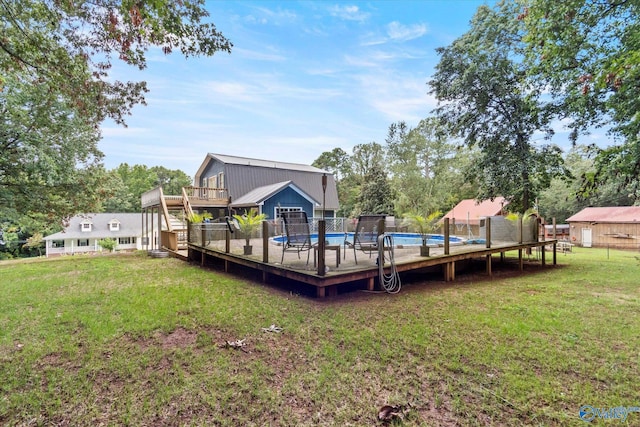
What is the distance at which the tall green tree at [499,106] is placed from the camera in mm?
9883

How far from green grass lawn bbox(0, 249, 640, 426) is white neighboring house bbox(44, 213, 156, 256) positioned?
85.6 ft

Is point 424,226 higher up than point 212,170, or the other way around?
point 212,170

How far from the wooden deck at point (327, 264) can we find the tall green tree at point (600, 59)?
9.27 ft

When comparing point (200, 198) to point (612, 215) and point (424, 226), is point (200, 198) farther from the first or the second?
point (612, 215)

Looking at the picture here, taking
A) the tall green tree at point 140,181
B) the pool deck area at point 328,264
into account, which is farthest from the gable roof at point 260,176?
the tall green tree at point 140,181

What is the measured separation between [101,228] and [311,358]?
3367cm

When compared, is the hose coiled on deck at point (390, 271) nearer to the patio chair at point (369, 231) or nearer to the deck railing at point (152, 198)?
the patio chair at point (369, 231)

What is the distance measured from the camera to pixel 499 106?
10.8 metres

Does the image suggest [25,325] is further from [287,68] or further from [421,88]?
[421,88]

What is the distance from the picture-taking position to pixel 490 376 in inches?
103

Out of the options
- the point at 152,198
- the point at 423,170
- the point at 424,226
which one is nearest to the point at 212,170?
the point at 152,198

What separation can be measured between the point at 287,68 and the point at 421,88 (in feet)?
18.5

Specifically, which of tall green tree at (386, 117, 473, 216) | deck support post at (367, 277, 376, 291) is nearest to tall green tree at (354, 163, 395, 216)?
tall green tree at (386, 117, 473, 216)

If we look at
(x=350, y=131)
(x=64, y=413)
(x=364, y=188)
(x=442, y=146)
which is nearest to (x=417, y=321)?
(x=64, y=413)
